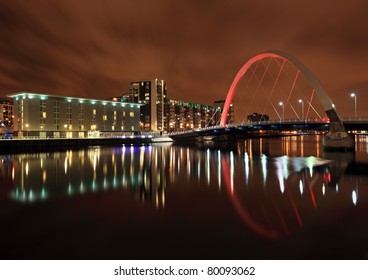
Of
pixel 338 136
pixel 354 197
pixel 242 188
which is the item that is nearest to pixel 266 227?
pixel 242 188

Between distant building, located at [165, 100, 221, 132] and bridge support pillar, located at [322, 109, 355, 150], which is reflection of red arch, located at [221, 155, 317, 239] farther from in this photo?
distant building, located at [165, 100, 221, 132]

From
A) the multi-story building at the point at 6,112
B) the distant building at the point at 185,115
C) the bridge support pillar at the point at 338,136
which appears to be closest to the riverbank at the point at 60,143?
the bridge support pillar at the point at 338,136

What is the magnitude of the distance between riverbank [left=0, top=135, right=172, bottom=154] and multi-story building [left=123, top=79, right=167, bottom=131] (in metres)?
42.4

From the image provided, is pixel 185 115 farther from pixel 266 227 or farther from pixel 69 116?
pixel 266 227

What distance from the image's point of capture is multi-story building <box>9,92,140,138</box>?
2243 inches

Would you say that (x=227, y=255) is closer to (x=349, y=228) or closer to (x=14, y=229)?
(x=349, y=228)

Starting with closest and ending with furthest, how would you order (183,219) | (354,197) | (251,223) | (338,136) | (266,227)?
(266,227), (251,223), (183,219), (354,197), (338,136)

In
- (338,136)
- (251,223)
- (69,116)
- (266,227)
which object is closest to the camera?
(266,227)

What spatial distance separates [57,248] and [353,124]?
43.4 metres

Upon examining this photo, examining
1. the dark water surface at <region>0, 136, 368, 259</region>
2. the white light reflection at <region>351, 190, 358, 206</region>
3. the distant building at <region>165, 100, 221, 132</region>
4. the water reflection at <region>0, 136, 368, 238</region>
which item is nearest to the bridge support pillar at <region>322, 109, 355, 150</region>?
the water reflection at <region>0, 136, 368, 238</region>

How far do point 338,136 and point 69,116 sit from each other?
56.3m

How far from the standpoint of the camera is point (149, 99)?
114875 millimetres

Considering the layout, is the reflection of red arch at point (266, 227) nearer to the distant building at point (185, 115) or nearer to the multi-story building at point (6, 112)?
the distant building at point (185, 115)
